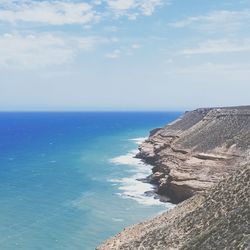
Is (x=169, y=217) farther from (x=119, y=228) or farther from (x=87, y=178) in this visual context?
(x=87, y=178)

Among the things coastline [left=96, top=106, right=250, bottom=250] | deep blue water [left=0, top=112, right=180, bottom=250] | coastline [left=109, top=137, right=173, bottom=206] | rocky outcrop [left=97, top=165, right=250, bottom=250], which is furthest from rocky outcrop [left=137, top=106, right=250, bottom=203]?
rocky outcrop [left=97, top=165, right=250, bottom=250]

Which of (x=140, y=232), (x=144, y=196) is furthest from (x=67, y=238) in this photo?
(x=144, y=196)

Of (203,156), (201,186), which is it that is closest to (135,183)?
(203,156)

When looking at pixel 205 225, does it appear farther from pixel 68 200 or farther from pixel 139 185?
pixel 139 185

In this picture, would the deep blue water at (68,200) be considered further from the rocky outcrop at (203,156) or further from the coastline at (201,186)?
the coastline at (201,186)

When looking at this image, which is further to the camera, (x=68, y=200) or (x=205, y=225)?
(x=68, y=200)
